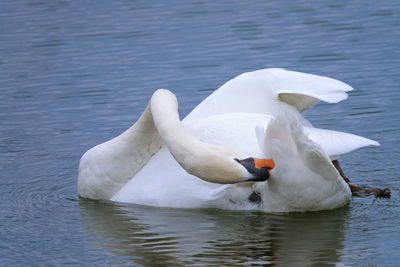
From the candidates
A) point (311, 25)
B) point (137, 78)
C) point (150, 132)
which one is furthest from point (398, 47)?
point (150, 132)

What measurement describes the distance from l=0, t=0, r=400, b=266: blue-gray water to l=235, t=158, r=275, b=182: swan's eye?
20.7 inches

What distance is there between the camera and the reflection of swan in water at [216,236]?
8.03 m

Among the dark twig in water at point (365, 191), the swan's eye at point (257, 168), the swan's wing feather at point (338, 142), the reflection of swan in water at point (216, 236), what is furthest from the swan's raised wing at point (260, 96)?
the swan's eye at point (257, 168)

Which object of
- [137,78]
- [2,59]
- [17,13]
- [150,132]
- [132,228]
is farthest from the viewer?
[17,13]

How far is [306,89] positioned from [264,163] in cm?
151

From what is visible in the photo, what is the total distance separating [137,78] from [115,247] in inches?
218

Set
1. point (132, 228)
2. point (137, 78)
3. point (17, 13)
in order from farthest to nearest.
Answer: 1. point (17, 13)
2. point (137, 78)
3. point (132, 228)

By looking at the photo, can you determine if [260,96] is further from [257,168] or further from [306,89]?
[257,168]

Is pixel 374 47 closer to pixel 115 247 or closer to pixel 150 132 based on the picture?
pixel 150 132

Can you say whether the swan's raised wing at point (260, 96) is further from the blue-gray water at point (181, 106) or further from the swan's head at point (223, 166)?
the swan's head at point (223, 166)

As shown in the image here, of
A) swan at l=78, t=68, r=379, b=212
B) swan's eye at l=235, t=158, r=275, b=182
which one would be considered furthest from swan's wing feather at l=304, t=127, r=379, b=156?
swan's eye at l=235, t=158, r=275, b=182

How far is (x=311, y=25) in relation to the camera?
619 inches

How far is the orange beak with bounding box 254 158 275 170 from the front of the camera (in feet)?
27.0

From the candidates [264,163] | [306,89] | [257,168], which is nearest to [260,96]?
[306,89]
